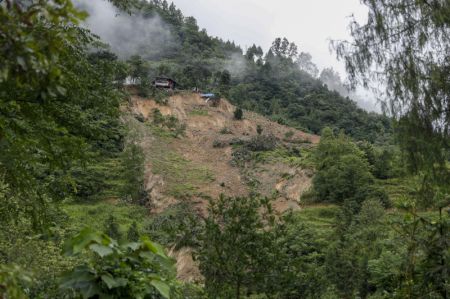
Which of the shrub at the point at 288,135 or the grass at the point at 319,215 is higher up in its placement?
the shrub at the point at 288,135

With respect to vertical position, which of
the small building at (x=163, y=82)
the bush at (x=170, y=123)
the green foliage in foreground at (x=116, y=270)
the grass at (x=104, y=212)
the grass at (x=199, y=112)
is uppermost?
the small building at (x=163, y=82)

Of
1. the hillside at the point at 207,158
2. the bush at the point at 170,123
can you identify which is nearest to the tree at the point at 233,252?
the hillside at the point at 207,158

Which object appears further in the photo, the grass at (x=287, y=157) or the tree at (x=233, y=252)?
the grass at (x=287, y=157)

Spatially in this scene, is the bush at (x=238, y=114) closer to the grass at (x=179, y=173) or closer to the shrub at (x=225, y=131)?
the shrub at (x=225, y=131)

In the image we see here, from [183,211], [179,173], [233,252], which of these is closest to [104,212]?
[183,211]

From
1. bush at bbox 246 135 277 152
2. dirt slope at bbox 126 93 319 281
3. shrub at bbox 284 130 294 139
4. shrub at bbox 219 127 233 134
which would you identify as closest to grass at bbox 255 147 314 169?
dirt slope at bbox 126 93 319 281

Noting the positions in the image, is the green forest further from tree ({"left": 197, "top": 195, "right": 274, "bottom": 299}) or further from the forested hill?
the forested hill

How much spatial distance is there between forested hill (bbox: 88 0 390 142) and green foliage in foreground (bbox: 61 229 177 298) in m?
37.5

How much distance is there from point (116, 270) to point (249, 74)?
241 ft

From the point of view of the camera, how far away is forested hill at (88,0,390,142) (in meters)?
56.2

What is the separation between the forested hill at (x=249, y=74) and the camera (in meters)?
56.2

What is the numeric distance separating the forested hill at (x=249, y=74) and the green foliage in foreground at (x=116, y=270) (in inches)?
1477

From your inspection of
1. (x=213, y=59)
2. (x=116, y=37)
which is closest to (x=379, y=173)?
(x=213, y=59)

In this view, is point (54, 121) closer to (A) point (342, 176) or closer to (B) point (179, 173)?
(A) point (342, 176)
